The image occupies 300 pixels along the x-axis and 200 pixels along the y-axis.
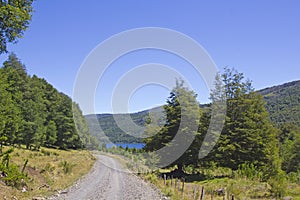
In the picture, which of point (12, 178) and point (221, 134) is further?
point (221, 134)

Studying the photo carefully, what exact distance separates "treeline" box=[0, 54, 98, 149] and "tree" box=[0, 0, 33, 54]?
1926 cm

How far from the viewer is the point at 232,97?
31078mm

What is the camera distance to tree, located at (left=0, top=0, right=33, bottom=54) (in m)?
11.7

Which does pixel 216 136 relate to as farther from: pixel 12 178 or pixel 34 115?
pixel 34 115

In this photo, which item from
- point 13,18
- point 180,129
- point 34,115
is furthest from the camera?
point 34,115

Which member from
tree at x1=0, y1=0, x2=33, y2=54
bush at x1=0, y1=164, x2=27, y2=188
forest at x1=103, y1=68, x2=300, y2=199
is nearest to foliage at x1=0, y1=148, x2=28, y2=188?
bush at x1=0, y1=164, x2=27, y2=188

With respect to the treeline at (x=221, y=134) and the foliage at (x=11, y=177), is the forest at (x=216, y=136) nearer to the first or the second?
the treeline at (x=221, y=134)

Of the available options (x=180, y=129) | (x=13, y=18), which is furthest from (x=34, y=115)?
(x=13, y=18)

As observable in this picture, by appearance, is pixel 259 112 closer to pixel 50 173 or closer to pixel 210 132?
pixel 210 132

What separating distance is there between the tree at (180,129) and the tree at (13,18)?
17.4m

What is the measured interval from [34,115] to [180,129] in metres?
30.4

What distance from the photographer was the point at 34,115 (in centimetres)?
4769

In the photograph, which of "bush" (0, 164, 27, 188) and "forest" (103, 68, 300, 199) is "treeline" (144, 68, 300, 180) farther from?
"bush" (0, 164, 27, 188)

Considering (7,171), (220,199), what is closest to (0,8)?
(7,171)
